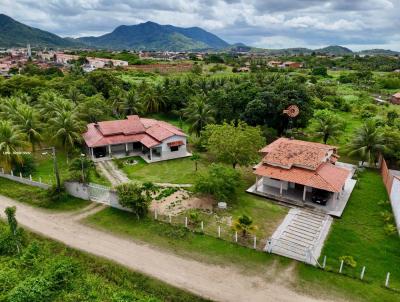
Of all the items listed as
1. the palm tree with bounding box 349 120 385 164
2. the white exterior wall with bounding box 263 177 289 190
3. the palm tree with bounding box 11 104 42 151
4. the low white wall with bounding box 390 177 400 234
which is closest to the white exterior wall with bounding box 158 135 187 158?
the white exterior wall with bounding box 263 177 289 190

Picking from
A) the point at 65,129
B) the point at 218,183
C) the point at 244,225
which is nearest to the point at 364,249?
the point at 244,225

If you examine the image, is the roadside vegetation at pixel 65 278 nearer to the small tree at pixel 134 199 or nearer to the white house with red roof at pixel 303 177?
the small tree at pixel 134 199

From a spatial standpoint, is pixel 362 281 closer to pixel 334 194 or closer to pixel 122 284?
pixel 334 194

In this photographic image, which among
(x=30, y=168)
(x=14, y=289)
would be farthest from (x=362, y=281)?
(x=30, y=168)

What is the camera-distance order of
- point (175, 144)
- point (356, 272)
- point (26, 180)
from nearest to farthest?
point (356, 272) < point (26, 180) < point (175, 144)

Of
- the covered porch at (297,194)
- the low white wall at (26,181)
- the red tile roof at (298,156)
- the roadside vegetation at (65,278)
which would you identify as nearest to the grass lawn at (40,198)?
the low white wall at (26,181)

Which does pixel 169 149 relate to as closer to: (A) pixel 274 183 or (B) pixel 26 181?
(A) pixel 274 183
